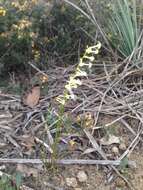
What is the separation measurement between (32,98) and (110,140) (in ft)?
2.10

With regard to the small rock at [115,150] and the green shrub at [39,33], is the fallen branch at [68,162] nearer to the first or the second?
the small rock at [115,150]

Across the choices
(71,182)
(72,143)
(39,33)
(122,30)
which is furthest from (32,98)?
(122,30)

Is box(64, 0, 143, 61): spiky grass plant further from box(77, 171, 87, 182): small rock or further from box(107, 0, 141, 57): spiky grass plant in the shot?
box(77, 171, 87, 182): small rock

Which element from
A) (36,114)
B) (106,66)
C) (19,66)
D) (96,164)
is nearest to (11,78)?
(19,66)

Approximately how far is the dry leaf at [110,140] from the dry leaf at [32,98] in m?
0.56

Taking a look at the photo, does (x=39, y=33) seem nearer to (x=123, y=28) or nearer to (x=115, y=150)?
(x=123, y=28)

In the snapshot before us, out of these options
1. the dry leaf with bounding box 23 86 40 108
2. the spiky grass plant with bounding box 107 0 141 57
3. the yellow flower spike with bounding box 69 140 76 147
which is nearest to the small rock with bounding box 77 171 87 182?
the yellow flower spike with bounding box 69 140 76 147

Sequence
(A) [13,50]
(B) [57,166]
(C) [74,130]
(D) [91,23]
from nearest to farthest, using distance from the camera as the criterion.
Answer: (B) [57,166]
(C) [74,130]
(A) [13,50]
(D) [91,23]

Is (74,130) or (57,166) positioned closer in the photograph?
(57,166)

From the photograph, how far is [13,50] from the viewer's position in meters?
3.73

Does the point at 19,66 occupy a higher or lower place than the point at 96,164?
higher

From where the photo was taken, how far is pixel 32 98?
3541 millimetres

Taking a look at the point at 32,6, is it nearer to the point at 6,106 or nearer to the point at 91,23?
the point at 91,23

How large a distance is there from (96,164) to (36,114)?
0.57 metres
